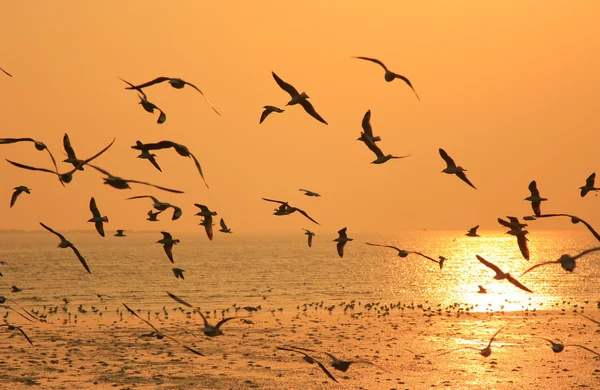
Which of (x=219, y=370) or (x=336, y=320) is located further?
(x=336, y=320)

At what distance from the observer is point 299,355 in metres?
49.9

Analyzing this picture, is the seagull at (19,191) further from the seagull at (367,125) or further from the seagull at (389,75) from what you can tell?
the seagull at (389,75)

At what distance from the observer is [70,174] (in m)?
17.2

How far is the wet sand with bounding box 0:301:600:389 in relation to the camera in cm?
4169

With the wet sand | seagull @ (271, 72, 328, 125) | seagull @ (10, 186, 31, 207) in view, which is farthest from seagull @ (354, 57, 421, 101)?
the wet sand

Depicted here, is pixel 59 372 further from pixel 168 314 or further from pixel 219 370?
pixel 168 314

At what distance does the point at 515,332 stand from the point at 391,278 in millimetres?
112958

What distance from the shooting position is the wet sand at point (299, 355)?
137ft

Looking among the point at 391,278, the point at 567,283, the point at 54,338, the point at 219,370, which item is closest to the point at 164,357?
the point at 219,370

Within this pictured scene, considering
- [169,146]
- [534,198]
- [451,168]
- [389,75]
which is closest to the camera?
[169,146]

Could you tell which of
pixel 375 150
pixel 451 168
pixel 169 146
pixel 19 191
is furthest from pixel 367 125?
pixel 19 191

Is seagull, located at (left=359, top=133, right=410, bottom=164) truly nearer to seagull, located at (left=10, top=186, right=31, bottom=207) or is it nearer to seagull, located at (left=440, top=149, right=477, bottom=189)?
seagull, located at (left=440, top=149, right=477, bottom=189)

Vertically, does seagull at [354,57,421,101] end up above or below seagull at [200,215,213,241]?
above

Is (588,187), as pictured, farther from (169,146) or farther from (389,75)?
(169,146)
